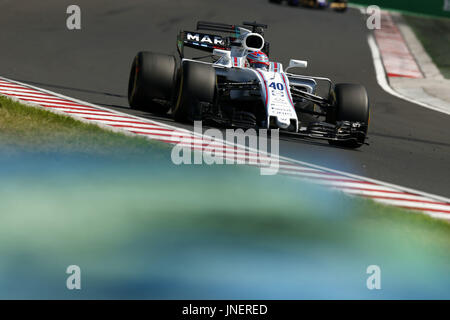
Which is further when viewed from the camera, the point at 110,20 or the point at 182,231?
the point at 110,20

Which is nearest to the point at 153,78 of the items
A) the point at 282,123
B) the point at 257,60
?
the point at 257,60

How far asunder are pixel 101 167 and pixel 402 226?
127 inches

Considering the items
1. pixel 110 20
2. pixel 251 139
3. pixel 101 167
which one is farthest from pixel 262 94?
pixel 110 20

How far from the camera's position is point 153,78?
1169cm

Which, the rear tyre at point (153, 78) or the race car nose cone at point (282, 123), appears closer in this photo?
the race car nose cone at point (282, 123)

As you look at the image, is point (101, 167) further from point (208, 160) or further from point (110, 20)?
point (110, 20)

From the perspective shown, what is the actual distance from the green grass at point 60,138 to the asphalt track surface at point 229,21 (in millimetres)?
1450

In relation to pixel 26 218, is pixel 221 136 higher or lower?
higher

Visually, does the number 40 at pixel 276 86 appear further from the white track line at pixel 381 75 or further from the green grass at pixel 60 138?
the white track line at pixel 381 75

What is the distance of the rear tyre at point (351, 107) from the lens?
11.5 meters

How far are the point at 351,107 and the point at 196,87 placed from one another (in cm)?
218

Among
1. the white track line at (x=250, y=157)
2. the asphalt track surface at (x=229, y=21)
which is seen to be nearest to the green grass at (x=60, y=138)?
the white track line at (x=250, y=157)
